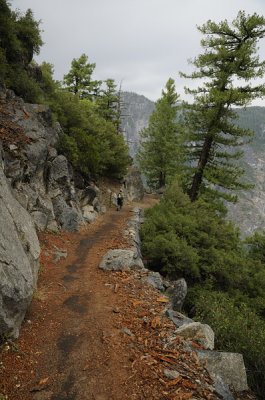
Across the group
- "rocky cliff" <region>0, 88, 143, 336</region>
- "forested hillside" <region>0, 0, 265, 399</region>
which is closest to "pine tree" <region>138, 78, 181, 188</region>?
"forested hillside" <region>0, 0, 265, 399</region>

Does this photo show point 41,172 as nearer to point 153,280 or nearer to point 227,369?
point 153,280

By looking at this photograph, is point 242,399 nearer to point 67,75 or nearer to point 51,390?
point 51,390

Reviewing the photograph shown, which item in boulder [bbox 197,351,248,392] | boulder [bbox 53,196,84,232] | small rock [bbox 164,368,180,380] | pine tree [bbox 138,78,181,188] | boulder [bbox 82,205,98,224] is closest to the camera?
small rock [bbox 164,368,180,380]

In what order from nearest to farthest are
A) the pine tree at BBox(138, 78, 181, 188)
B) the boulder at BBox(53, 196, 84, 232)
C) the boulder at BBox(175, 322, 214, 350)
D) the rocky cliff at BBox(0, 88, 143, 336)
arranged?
the rocky cliff at BBox(0, 88, 143, 336) → the boulder at BBox(175, 322, 214, 350) → the boulder at BBox(53, 196, 84, 232) → the pine tree at BBox(138, 78, 181, 188)

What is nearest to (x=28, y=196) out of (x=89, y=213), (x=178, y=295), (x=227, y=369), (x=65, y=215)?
(x=65, y=215)

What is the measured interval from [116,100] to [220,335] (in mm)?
37245

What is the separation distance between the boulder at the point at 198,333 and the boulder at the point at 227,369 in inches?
20.3

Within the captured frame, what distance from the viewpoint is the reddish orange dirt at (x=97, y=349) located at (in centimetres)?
537

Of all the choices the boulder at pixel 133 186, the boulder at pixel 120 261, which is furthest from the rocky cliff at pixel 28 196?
the boulder at pixel 133 186

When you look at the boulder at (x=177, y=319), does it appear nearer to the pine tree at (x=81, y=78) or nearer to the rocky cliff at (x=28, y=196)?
the rocky cliff at (x=28, y=196)

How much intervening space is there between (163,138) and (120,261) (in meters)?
27.2

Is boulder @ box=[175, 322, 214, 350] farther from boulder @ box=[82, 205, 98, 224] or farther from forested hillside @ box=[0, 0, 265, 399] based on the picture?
boulder @ box=[82, 205, 98, 224]

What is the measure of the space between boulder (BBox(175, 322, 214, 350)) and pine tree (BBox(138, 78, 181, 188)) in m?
29.5

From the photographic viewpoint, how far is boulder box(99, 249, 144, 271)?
1113cm
